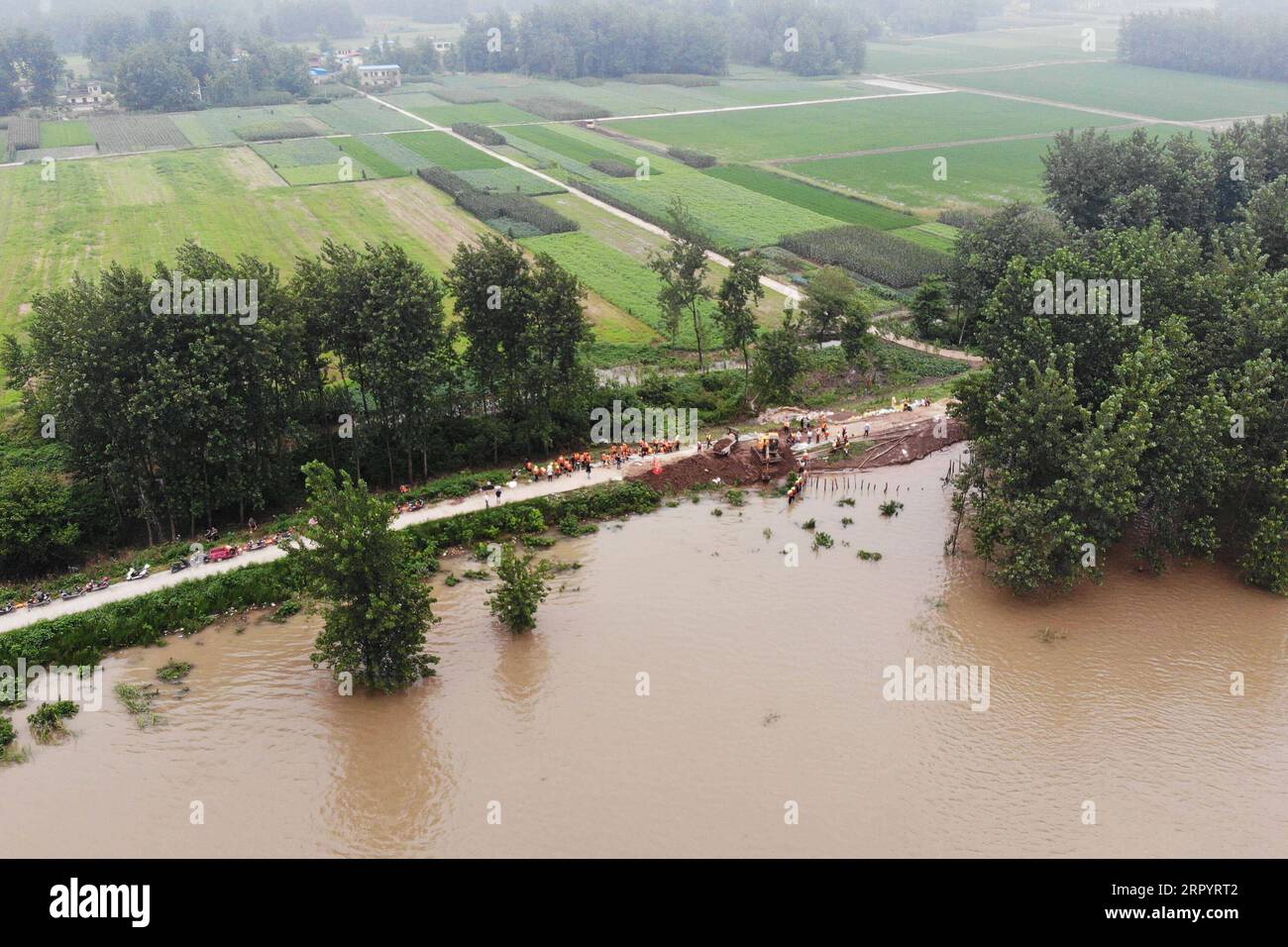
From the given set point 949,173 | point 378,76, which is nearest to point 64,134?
point 378,76

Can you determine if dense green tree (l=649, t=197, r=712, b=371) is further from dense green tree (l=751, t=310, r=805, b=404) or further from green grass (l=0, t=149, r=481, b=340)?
green grass (l=0, t=149, r=481, b=340)

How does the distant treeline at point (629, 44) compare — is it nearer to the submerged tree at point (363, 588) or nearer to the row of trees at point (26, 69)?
the row of trees at point (26, 69)

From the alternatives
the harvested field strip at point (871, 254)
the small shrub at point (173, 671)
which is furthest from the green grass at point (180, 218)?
the small shrub at point (173, 671)

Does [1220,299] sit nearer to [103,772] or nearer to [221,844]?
[221,844]

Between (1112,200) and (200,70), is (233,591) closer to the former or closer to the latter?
(1112,200)
